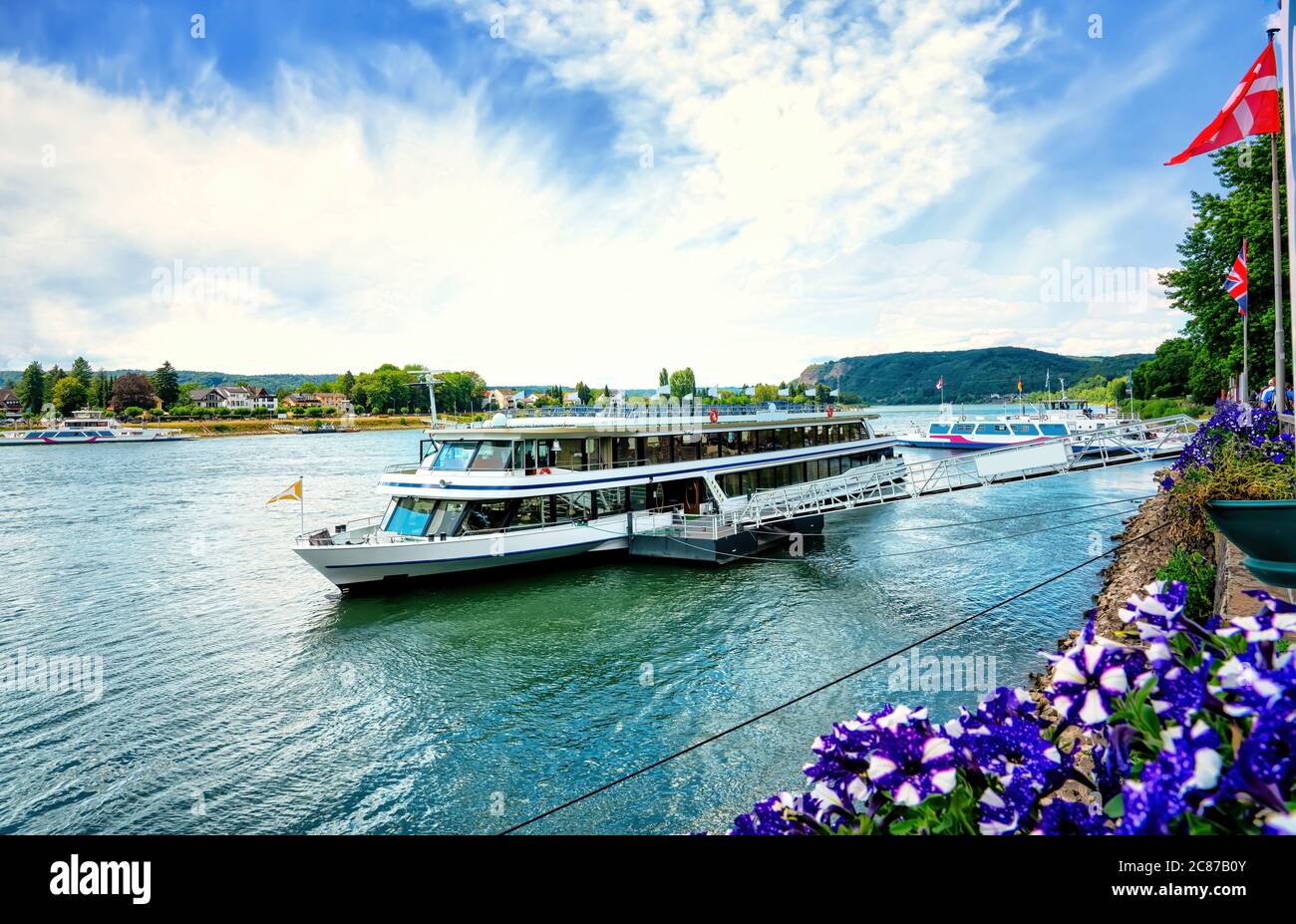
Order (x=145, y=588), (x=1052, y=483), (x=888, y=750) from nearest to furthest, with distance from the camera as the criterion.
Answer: (x=888, y=750) → (x=145, y=588) → (x=1052, y=483)

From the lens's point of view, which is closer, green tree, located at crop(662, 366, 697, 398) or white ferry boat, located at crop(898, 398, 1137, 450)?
white ferry boat, located at crop(898, 398, 1137, 450)

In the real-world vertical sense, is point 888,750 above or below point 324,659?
above

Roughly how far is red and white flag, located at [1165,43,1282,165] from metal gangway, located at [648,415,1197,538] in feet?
31.2

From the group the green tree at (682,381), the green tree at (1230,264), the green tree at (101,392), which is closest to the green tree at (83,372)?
the green tree at (101,392)

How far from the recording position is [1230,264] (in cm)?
2777

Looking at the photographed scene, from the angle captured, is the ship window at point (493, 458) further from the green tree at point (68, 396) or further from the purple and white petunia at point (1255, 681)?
the green tree at point (68, 396)

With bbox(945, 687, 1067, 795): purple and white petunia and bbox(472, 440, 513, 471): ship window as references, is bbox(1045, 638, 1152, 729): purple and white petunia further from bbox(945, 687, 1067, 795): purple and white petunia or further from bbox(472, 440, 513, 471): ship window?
bbox(472, 440, 513, 471): ship window

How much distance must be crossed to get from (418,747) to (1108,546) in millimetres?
24343

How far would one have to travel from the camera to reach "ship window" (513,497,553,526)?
2164 centimetres

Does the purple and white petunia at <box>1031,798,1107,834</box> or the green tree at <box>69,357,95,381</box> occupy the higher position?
the green tree at <box>69,357,95,381</box>

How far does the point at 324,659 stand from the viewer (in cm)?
1542

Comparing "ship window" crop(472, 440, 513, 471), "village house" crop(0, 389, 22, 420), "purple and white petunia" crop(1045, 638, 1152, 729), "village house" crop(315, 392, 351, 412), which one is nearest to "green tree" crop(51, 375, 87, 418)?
"village house" crop(0, 389, 22, 420)

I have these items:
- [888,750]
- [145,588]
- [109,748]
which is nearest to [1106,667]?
[888,750]
